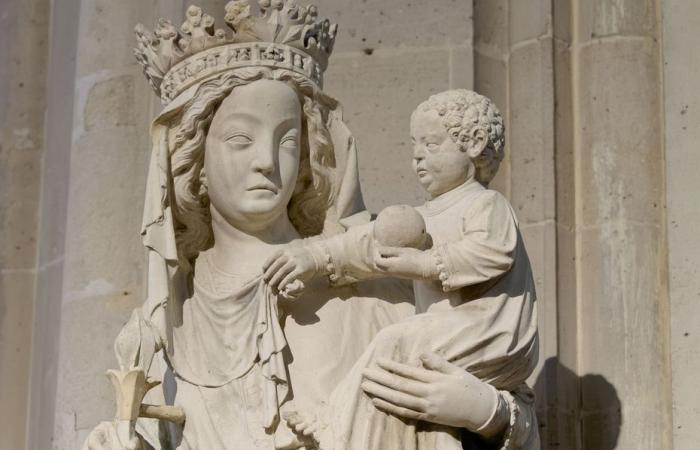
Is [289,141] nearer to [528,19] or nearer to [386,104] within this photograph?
[386,104]

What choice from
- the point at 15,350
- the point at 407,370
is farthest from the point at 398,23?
the point at 407,370

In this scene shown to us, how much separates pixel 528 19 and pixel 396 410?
5.93ft

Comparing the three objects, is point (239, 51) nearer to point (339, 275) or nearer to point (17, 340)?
point (339, 275)

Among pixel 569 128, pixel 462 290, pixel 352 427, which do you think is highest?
pixel 569 128

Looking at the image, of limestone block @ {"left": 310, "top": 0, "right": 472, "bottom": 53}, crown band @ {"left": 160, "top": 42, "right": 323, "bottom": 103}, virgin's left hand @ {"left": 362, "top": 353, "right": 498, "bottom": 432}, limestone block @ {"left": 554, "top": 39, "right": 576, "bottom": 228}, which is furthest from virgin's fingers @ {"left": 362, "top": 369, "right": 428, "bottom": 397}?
limestone block @ {"left": 310, "top": 0, "right": 472, "bottom": 53}

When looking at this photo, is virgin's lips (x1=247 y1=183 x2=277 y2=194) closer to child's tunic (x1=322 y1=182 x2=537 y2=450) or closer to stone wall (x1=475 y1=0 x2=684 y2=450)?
child's tunic (x1=322 y1=182 x2=537 y2=450)

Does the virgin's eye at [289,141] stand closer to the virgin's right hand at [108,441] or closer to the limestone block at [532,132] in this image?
the virgin's right hand at [108,441]

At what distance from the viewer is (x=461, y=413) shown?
4574mm

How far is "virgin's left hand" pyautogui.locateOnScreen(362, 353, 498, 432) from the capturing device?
15.0 feet

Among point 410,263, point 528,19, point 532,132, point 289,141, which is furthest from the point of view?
point 528,19

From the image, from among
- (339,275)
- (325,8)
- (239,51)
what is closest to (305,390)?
(339,275)

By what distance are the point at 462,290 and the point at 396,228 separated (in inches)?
7.6

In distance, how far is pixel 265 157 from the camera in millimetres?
5020

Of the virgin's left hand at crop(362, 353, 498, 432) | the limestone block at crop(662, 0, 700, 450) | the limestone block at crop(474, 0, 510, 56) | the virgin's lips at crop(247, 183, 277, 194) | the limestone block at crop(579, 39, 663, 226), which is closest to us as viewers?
the virgin's left hand at crop(362, 353, 498, 432)
